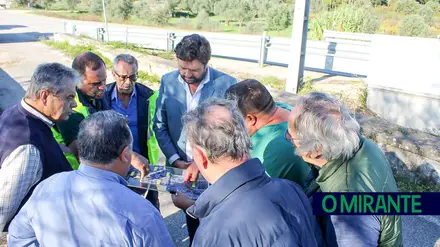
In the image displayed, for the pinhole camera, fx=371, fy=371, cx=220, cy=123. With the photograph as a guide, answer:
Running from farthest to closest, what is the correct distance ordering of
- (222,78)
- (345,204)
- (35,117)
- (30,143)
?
(222,78) → (35,117) → (30,143) → (345,204)

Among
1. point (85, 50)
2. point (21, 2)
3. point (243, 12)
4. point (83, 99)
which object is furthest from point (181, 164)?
point (21, 2)

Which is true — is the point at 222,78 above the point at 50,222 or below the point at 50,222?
above

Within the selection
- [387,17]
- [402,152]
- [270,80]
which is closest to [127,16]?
[387,17]

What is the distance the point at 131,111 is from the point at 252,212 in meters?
2.30

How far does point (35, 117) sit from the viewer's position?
218 cm

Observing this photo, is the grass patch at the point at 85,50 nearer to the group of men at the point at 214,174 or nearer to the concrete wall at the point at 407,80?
the concrete wall at the point at 407,80

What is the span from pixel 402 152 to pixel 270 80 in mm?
4684

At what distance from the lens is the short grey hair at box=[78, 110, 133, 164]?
5.59ft

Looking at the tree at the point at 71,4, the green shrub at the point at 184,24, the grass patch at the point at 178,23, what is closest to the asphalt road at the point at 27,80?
the grass patch at the point at 178,23

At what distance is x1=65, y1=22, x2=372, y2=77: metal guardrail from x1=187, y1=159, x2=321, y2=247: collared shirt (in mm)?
8136

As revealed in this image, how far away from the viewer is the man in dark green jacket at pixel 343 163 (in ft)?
5.30

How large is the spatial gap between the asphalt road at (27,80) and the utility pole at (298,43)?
12.3 feet

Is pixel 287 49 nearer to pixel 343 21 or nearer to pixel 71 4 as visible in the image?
pixel 343 21

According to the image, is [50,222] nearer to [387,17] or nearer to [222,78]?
[222,78]
